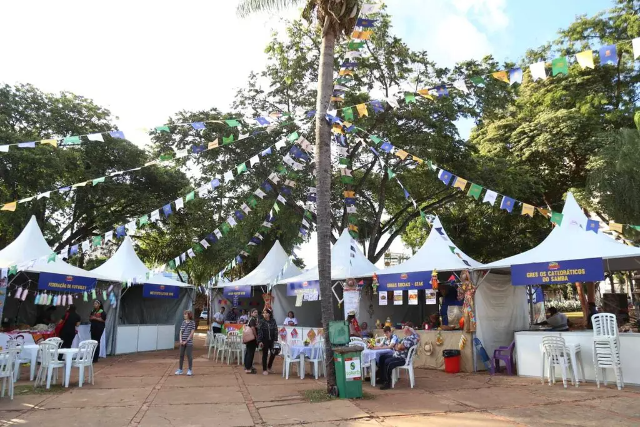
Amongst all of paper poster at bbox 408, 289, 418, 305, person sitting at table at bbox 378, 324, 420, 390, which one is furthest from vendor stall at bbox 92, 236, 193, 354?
person sitting at table at bbox 378, 324, 420, 390

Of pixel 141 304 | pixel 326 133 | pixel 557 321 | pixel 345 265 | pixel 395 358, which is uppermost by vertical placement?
pixel 326 133

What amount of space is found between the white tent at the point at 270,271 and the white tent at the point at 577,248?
828 cm

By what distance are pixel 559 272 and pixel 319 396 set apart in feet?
17.7

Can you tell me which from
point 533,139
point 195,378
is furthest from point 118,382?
point 533,139

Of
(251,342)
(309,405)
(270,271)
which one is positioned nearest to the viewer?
(309,405)

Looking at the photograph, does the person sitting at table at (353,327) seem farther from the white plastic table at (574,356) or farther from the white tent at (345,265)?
the white plastic table at (574,356)

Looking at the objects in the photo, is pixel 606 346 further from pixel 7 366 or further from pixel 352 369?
pixel 7 366

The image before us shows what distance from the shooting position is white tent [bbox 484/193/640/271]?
9.11 m

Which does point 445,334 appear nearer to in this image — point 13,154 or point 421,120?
point 421,120

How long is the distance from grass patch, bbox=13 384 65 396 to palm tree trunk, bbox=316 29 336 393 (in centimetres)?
483

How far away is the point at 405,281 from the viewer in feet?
40.1

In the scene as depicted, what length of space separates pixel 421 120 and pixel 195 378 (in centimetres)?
1091

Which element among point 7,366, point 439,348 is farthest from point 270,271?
point 7,366

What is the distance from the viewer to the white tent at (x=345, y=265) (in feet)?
45.8
